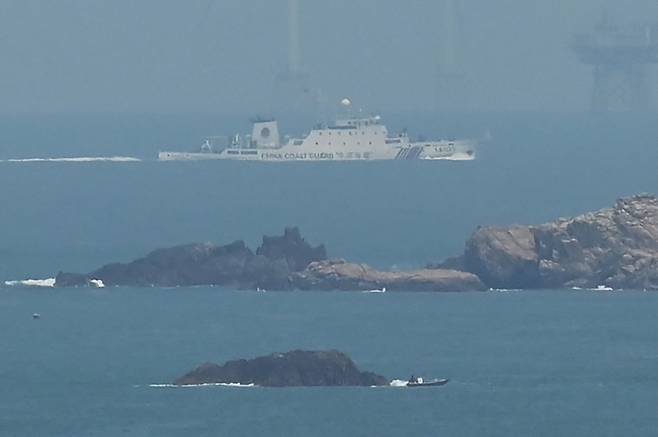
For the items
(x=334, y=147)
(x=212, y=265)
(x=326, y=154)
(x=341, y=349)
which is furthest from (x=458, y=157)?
(x=341, y=349)

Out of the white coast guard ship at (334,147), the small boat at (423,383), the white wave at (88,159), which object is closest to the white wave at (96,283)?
the small boat at (423,383)

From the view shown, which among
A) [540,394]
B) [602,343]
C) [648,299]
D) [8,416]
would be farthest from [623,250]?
[8,416]

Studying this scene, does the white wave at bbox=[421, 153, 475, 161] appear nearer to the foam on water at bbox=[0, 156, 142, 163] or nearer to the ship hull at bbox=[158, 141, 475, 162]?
the ship hull at bbox=[158, 141, 475, 162]

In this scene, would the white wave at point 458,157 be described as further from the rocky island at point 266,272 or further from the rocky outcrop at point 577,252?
the rocky outcrop at point 577,252

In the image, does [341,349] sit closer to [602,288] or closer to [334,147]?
[602,288]

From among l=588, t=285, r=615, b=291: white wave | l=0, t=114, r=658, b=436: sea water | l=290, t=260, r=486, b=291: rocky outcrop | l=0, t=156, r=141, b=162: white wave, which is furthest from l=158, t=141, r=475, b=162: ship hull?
l=588, t=285, r=615, b=291: white wave
